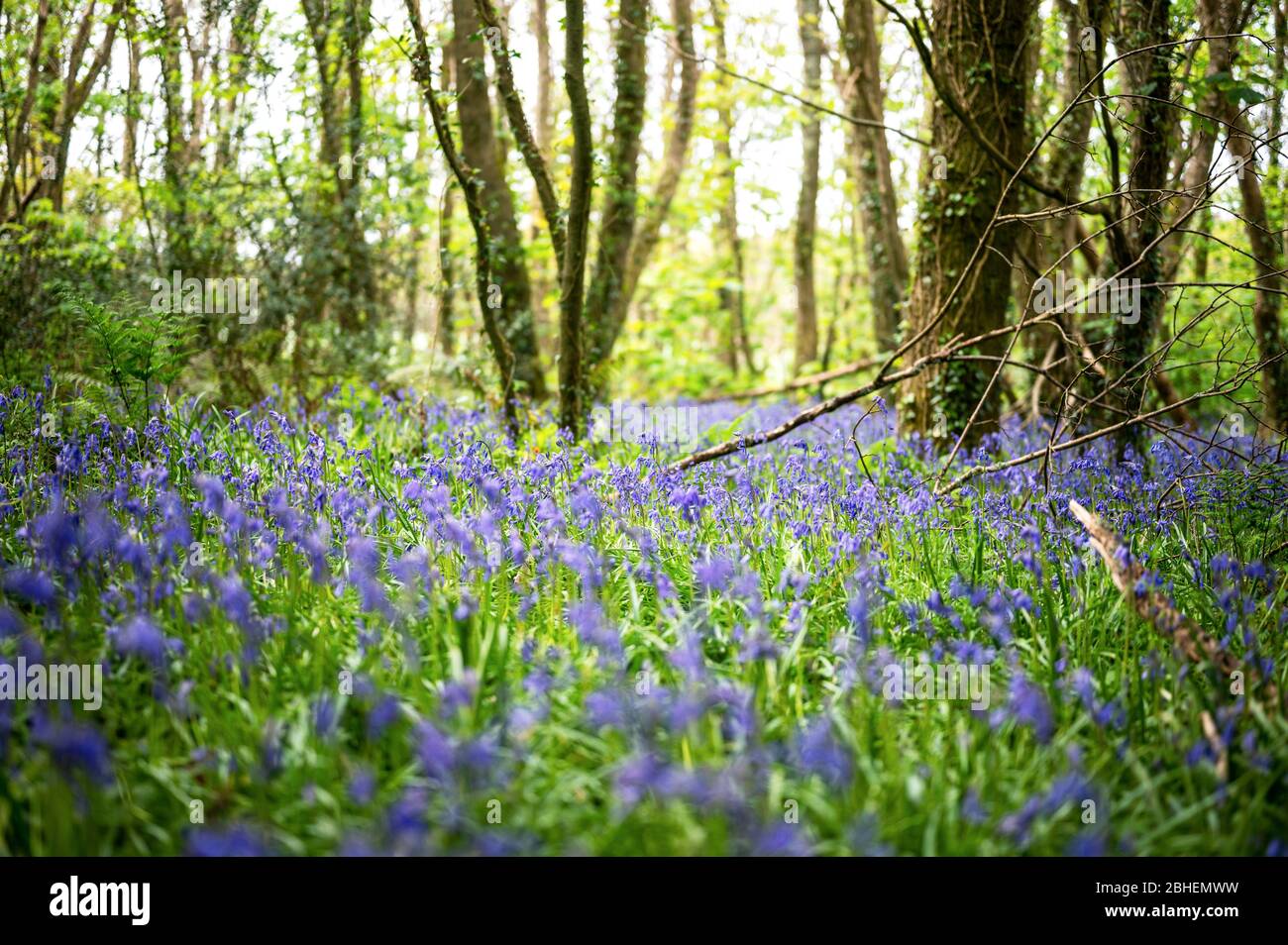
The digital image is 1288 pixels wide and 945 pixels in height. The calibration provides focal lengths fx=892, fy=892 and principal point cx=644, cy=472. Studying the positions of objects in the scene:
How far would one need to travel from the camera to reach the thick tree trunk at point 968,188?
614cm

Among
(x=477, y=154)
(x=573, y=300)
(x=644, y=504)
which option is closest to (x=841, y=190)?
(x=477, y=154)

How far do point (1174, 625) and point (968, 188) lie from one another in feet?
14.2

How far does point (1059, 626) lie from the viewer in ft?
9.84

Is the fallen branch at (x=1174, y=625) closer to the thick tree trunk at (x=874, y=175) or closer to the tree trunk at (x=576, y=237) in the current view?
the tree trunk at (x=576, y=237)

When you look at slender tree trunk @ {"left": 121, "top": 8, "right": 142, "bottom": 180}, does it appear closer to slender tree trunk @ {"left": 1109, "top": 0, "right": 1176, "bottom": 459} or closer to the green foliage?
the green foliage

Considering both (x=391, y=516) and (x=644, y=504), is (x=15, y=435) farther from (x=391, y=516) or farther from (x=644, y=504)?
(x=644, y=504)

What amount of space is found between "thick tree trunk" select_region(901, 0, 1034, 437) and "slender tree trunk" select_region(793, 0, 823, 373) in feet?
23.7

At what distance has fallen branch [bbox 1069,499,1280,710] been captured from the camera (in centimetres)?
254

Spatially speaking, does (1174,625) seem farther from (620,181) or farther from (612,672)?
(620,181)

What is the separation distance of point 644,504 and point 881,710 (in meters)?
1.89

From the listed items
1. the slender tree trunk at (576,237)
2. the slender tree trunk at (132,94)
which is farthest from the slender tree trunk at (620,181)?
the slender tree trunk at (132,94)

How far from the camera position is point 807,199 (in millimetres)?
15109

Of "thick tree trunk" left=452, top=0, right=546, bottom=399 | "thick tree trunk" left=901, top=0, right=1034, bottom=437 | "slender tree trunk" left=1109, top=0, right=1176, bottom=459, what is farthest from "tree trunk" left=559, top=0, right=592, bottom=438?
"slender tree trunk" left=1109, top=0, right=1176, bottom=459

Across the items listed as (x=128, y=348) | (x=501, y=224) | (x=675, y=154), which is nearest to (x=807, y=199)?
(x=675, y=154)
